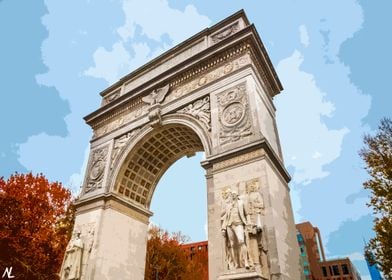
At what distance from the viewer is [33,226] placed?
837 inches

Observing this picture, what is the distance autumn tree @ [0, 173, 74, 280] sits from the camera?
19766 mm

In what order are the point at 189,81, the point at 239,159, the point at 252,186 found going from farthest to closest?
the point at 189,81 → the point at 239,159 → the point at 252,186

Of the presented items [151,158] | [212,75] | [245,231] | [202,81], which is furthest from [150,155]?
[245,231]

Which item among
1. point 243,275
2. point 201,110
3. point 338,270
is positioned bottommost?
point 243,275

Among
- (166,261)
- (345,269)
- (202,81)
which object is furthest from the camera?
(345,269)

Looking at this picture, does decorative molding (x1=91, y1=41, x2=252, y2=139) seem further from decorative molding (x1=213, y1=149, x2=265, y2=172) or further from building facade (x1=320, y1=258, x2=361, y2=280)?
building facade (x1=320, y1=258, x2=361, y2=280)

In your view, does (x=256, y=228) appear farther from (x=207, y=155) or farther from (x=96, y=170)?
(x=96, y=170)

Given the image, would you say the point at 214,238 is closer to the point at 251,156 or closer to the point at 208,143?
the point at 251,156

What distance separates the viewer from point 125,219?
14469mm

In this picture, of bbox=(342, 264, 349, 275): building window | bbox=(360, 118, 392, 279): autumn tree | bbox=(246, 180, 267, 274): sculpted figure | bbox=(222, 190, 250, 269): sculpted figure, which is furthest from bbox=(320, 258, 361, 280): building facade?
bbox=(222, 190, 250, 269): sculpted figure

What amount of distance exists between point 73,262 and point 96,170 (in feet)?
16.3

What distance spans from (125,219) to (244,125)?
7952 mm

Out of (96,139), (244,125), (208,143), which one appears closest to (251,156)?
(244,125)

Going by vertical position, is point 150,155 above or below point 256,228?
above
